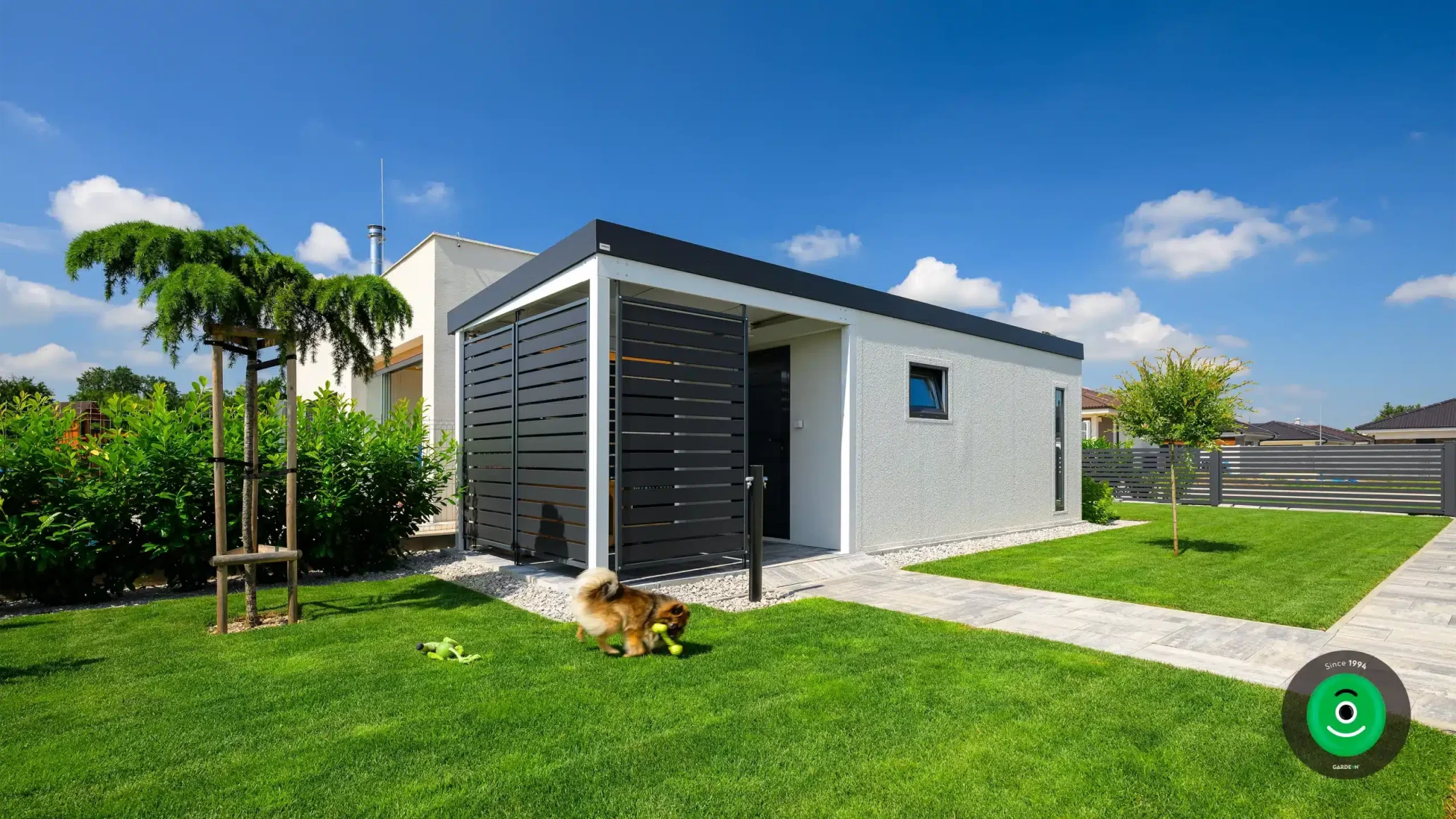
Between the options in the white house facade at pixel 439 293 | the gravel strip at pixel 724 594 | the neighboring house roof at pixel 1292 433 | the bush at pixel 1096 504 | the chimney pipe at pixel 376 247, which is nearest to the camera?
the gravel strip at pixel 724 594

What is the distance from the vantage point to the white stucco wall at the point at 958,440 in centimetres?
868

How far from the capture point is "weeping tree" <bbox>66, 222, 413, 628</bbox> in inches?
181

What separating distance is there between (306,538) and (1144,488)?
1956 centimetres

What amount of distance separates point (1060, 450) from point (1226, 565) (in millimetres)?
4588

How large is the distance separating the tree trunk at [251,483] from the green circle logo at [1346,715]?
639cm

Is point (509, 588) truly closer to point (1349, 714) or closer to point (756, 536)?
point (756, 536)

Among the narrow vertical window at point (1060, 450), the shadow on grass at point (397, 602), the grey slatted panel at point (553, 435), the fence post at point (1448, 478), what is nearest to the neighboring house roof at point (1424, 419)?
the fence post at point (1448, 478)

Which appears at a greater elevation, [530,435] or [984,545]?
[530,435]

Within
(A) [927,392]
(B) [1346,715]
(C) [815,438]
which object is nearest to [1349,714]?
(B) [1346,715]

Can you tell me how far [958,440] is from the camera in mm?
9984

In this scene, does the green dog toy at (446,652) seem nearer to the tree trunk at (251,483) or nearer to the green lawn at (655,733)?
the green lawn at (655,733)

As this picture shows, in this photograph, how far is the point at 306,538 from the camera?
6945mm

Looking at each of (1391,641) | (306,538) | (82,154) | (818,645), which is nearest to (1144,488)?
(1391,641)

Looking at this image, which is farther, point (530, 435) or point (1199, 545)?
point (1199, 545)
